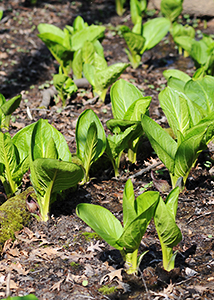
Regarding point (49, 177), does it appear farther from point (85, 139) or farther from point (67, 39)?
point (67, 39)

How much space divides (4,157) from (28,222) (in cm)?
54

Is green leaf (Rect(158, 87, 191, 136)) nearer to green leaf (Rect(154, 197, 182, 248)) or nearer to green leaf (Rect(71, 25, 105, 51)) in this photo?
green leaf (Rect(154, 197, 182, 248))

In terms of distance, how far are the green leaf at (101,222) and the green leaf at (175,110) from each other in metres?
1.02

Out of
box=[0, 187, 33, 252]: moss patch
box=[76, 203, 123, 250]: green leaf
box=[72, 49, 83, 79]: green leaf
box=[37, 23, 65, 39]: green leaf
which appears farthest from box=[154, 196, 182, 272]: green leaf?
box=[37, 23, 65, 39]: green leaf

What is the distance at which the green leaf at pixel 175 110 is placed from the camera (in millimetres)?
2778

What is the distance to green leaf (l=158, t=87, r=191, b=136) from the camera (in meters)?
2.78

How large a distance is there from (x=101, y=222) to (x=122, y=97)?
1528 millimetres

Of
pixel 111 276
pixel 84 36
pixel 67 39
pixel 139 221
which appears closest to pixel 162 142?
pixel 139 221

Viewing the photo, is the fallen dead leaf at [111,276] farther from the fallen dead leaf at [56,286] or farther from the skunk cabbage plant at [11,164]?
the skunk cabbage plant at [11,164]

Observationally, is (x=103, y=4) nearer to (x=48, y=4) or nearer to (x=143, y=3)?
(x=48, y=4)

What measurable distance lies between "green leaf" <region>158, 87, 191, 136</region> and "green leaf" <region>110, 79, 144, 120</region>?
332mm

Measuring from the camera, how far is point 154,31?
4910mm

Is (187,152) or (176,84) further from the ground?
(176,84)

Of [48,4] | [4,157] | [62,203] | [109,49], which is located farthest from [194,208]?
[48,4]
